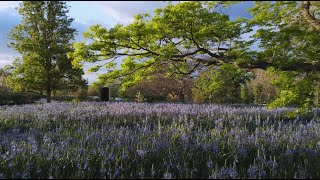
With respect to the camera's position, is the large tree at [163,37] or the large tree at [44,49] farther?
the large tree at [44,49]

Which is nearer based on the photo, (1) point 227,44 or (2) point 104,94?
(1) point 227,44

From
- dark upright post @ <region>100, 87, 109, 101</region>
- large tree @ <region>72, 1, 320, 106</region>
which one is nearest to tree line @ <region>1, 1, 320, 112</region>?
large tree @ <region>72, 1, 320, 106</region>

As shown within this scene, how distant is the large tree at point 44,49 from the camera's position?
2298 centimetres

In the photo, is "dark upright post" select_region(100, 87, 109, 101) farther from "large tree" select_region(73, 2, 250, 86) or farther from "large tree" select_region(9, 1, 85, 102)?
"large tree" select_region(73, 2, 250, 86)

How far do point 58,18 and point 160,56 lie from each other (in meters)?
17.8

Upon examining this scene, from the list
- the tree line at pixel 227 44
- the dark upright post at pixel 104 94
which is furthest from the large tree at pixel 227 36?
the dark upright post at pixel 104 94

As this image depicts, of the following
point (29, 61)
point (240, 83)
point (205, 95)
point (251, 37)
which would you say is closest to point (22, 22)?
point (29, 61)

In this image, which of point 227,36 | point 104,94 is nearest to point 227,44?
point 227,36

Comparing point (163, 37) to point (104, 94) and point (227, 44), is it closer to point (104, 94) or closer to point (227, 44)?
point (227, 44)

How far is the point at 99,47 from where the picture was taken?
833 cm

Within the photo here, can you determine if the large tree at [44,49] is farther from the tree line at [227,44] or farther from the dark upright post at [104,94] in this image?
the tree line at [227,44]

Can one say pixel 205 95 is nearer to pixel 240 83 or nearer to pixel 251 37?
pixel 240 83

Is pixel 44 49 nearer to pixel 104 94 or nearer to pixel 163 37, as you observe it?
pixel 104 94

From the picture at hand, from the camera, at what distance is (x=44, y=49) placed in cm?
2330
